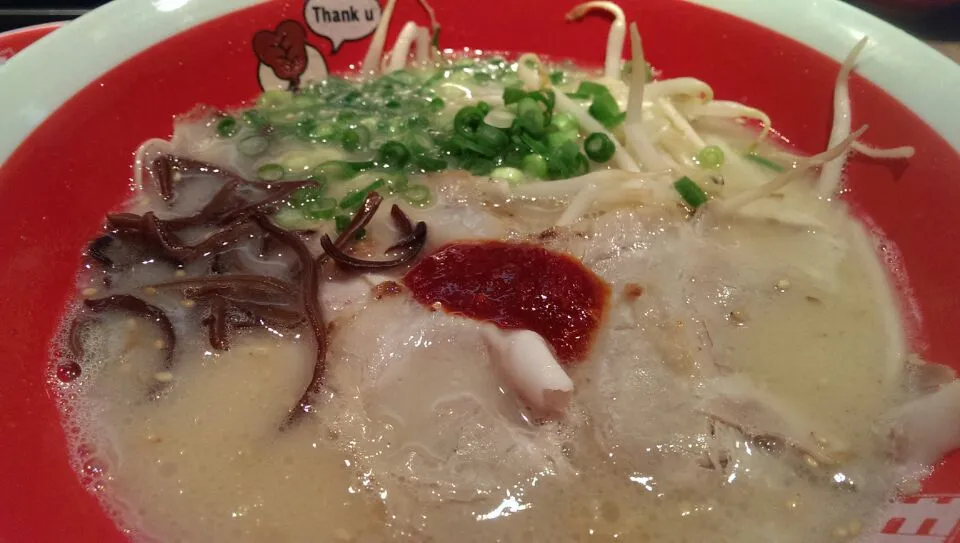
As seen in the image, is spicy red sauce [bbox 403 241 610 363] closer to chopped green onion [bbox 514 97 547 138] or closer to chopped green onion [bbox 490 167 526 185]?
chopped green onion [bbox 490 167 526 185]

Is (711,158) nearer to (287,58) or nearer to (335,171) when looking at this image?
(335,171)

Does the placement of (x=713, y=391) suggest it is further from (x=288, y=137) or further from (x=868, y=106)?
(x=288, y=137)

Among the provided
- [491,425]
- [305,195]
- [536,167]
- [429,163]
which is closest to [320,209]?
[305,195]

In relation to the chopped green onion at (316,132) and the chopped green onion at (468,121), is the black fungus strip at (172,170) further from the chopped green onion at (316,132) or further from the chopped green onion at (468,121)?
the chopped green onion at (468,121)

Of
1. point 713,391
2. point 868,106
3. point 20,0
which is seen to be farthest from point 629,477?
point 20,0

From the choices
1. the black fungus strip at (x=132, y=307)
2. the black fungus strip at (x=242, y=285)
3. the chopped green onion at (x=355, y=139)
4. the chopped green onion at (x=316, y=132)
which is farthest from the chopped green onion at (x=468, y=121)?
the black fungus strip at (x=132, y=307)

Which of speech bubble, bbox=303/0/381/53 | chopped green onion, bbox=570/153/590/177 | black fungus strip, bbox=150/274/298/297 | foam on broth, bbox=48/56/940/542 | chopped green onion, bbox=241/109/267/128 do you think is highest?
speech bubble, bbox=303/0/381/53

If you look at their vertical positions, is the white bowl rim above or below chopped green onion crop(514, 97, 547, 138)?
above

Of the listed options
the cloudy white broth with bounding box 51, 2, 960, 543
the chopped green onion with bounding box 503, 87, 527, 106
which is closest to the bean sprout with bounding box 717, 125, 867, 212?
the cloudy white broth with bounding box 51, 2, 960, 543

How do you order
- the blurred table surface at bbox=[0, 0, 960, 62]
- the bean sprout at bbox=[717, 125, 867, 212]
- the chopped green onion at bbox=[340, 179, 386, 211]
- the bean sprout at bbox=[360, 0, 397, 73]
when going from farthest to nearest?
the blurred table surface at bbox=[0, 0, 960, 62]
the bean sprout at bbox=[360, 0, 397, 73]
the chopped green onion at bbox=[340, 179, 386, 211]
the bean sprout at bbox=[717, 125, 867, 212]
